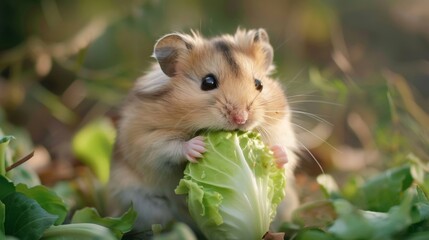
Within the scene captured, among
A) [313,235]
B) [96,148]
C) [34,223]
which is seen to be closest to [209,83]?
[313,235]

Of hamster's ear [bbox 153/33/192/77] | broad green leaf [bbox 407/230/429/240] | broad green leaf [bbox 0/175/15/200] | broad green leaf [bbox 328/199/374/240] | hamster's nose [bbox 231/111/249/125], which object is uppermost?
hamster's ear [bbox 153/33/192/77]

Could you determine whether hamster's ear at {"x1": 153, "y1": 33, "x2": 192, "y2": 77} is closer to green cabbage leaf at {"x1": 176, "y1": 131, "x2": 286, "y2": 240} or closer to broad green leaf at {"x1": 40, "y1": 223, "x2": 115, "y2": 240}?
green cabbage leaf at {"x1": 176, "y1": 131, "x2": 286, "y2": 240}

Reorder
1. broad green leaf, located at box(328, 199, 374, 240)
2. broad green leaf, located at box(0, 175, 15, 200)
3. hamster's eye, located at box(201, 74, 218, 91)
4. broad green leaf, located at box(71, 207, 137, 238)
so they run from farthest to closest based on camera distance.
Answer: hamster's eye, located at box(201, 74, 218, 91), broad green leaf, located at box(71, 207, 137, 238), broad green leaf, located at box(0, 175, 15, 200), broad green leaf, located at box(328, 199, 374, 240)

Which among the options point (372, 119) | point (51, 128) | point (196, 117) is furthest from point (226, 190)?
point (51, 128)

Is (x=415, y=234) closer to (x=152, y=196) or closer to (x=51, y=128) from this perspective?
(x=152, y=196)

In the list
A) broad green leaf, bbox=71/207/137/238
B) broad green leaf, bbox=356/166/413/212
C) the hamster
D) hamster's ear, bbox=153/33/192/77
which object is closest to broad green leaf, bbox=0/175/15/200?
broad green leaf, bbox=71/207/137/238

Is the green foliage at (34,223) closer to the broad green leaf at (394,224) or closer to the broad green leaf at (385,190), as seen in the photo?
the broad green leaf at (394,224)
